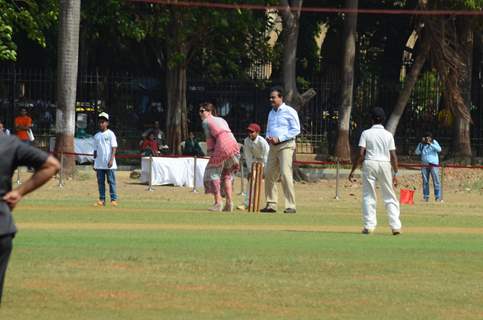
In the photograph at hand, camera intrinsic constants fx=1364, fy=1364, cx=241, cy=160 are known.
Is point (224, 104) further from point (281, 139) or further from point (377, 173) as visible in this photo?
point (377, 173)

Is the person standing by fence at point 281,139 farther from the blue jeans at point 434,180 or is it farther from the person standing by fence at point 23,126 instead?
the person standing by fence at point 23,126

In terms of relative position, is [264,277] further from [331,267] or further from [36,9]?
[36,9]

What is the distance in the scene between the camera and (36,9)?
37.6 meters

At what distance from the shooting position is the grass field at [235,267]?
11.8m

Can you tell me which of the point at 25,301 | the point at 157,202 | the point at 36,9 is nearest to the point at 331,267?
the point at 25,301

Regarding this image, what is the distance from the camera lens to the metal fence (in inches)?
1774

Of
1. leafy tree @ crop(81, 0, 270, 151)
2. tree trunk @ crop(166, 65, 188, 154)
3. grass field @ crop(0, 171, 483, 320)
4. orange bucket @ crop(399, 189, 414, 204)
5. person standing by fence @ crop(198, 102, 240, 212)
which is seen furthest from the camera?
tree trunk @ crop(166, 65, 188, 154)

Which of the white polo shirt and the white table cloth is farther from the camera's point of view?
the white table cloth

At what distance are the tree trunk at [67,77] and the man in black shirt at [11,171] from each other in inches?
1047

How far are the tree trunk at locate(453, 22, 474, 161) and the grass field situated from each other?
63.4ft

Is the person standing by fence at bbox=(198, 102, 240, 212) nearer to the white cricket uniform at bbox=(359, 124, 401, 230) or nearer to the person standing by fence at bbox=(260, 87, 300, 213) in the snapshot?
the person standing by fence at bbox=(260, 87, 300, 213)

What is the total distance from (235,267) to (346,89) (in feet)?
98.7

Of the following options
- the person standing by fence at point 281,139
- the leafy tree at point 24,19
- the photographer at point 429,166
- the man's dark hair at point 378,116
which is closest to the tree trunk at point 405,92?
the photographer at point 429,166

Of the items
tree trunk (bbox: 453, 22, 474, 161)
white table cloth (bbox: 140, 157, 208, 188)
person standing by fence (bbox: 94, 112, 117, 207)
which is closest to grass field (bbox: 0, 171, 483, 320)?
person standing by fence (bbox: 94, 112, 117, 207)
